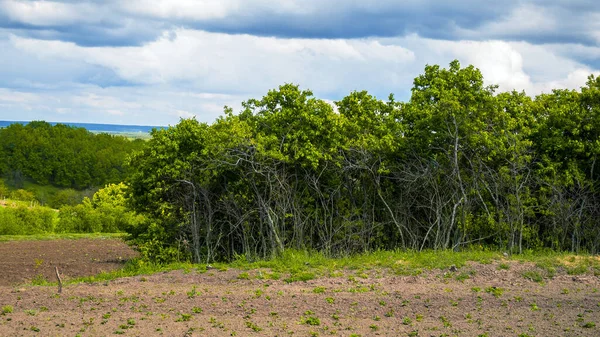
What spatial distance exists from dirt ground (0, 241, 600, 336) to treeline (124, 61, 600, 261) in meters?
4.33

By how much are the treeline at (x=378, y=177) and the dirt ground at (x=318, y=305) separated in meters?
4.33

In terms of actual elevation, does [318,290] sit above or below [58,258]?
above

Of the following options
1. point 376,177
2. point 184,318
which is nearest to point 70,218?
point 376,177

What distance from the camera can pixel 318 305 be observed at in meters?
12.4

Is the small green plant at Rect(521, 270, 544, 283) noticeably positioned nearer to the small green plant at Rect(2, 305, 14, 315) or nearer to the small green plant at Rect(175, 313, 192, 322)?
the small green plant at Rect(175, 313, 192, 322)

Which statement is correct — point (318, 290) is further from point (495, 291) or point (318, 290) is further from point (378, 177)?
point (378, 177)

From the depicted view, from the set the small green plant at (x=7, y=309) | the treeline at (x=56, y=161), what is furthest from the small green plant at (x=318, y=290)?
the treeline at (x=56, y=161)

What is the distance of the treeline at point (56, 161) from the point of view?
100562mm

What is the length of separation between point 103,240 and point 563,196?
22137 millimetres

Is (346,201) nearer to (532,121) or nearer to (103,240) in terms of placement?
(532,121)

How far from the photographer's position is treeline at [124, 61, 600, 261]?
765 inches

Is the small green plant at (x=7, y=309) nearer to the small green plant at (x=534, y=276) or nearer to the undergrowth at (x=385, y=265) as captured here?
the undergrowth at (x=385, y=265)

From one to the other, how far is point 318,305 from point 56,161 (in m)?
96.8

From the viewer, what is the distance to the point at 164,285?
14.6 metres
